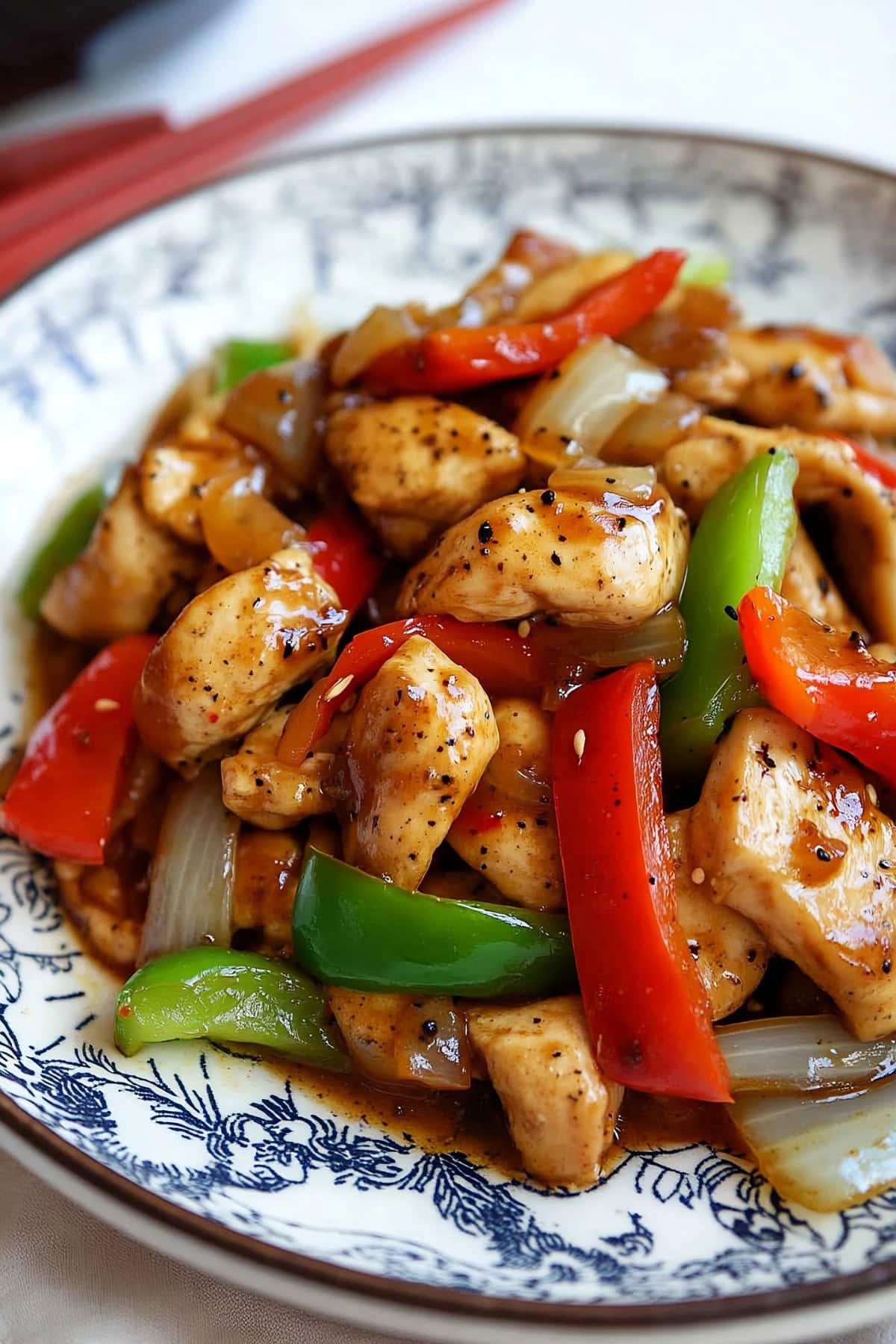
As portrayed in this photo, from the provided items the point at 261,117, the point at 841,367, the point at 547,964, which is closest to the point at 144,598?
the point at 547,964

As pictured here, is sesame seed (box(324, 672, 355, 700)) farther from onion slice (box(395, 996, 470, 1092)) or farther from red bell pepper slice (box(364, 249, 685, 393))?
red bell pepper slice (box(364, 249, 685, 393))

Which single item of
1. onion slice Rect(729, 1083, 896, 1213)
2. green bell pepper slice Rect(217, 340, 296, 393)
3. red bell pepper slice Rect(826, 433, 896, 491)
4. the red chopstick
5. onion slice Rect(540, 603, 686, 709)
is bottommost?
onion slice Rect(729, 1083, 896, 1213)

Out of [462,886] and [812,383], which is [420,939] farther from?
[812,383]

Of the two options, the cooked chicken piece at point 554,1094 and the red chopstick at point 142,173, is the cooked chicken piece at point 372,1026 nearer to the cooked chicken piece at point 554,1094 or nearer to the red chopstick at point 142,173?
the cooked chicken piece at point 554,1094

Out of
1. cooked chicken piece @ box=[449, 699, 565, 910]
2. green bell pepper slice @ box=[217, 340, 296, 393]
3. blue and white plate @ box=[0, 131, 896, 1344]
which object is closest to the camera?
blue and white plate @ box=[0, 131, 896, 1344]

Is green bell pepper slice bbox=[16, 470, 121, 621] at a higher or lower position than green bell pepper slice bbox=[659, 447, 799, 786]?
higher

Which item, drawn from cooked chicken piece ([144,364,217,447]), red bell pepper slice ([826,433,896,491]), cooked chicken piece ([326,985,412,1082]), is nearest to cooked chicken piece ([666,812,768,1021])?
cooked chicken piece ([326,985,412,1082])
